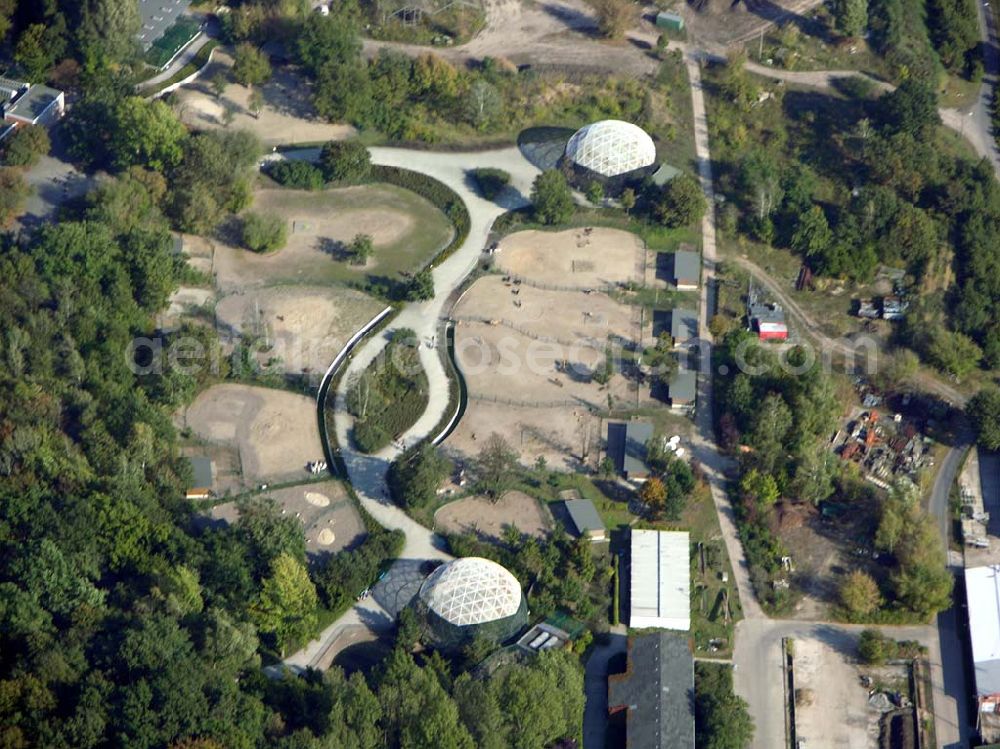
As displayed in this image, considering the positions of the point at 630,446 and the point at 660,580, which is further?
the point at 630,446

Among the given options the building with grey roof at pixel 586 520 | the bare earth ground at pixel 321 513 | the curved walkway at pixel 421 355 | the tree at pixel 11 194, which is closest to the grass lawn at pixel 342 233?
the curved walkway at pixel 421 355

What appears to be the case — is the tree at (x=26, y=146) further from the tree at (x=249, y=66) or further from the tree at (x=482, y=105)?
the tree at (x=482, y=105)

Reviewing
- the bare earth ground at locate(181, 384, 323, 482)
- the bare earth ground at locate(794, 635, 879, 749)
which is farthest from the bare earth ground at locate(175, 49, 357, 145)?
the bare earth ground at locate(794, 635, 879, 749)

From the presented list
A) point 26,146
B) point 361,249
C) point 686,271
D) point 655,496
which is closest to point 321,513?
point 655,496

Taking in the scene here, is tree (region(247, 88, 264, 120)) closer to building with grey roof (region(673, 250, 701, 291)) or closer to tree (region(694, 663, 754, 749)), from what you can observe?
building with grey roof (region(673, 250, 701, 291))

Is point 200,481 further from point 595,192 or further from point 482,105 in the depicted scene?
point 482,105

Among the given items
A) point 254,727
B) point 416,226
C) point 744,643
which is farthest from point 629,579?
point 416,226
